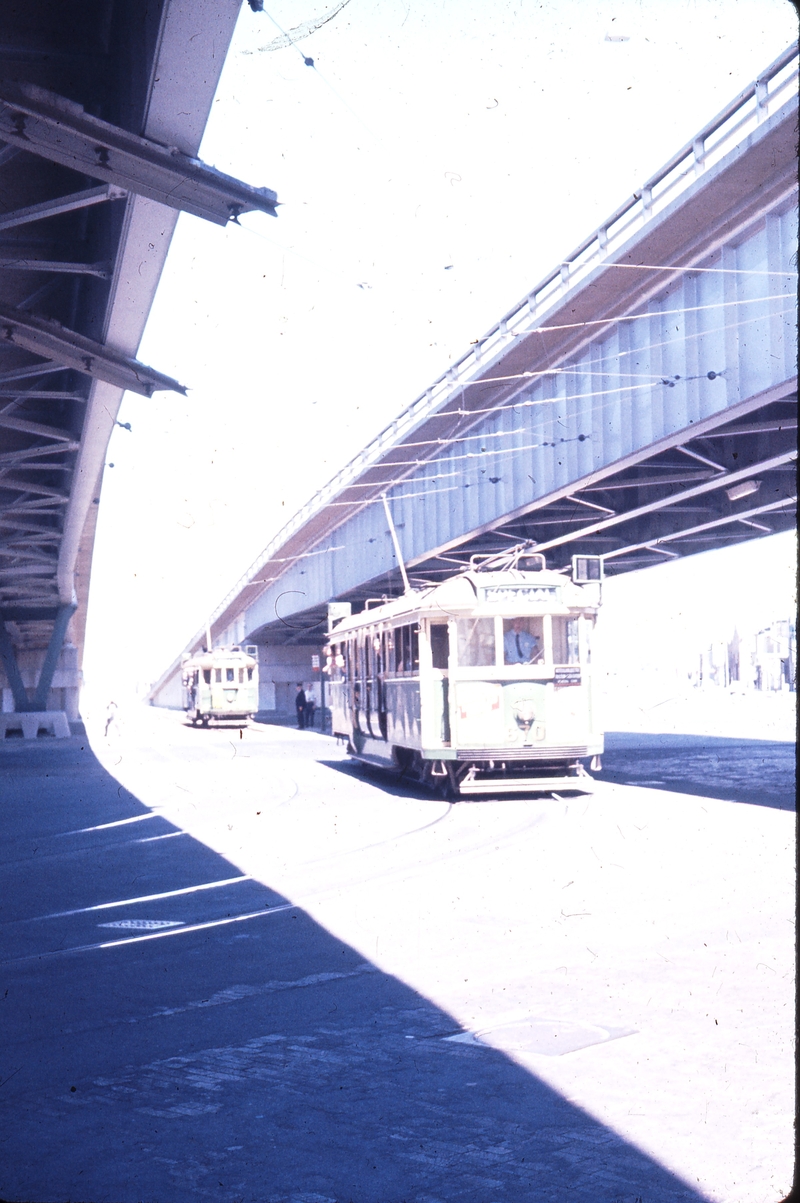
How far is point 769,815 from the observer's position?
13.9m

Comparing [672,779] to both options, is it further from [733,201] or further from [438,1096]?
[438,1096]

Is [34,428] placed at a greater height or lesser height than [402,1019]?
greater

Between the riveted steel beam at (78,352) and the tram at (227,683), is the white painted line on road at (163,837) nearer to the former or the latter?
the riveted steel beam at (78,352)

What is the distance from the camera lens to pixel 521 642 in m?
17.1

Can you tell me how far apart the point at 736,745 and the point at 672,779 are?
944cm

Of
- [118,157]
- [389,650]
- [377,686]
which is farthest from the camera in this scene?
[377,686]

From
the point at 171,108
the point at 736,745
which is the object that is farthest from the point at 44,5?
the point at 736,745

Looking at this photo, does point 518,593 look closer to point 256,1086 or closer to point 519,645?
point 519,645

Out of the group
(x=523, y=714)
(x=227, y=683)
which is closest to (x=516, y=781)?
(x=523, y=714)

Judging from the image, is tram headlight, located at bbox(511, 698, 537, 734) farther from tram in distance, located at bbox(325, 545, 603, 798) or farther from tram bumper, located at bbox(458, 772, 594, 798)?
tram bumper, located at bbox(458, 772, 594, 798)

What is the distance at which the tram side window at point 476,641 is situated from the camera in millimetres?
17000

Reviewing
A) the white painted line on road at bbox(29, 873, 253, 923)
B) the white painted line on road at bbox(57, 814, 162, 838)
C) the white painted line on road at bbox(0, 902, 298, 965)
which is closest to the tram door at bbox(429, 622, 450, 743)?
the white painted line on road at bbox(57, 814, 162, 838)

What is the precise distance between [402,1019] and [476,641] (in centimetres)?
1137

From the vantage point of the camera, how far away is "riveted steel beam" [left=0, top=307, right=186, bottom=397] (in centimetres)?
1273
